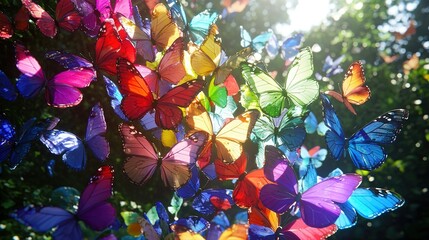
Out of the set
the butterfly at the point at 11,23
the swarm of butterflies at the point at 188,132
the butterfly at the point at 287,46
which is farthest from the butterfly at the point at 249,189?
the butterfly at the point at 287,46

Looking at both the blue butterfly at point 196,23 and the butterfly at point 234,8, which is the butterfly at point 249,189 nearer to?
the blue butterfly at point 196,23

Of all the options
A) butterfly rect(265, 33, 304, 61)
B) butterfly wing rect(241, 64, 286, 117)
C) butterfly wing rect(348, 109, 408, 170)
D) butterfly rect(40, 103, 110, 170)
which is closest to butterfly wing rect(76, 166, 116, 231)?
butterfly rect(40, 103, 110, 170)

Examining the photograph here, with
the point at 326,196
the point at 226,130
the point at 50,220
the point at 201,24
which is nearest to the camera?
the point at 50,220

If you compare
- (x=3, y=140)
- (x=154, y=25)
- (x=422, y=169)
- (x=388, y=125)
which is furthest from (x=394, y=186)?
(x=3, y=140)

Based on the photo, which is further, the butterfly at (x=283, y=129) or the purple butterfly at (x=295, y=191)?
the butterfly at (x=283, y=129)

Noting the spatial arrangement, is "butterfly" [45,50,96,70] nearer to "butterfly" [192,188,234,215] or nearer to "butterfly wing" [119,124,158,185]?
"butterfly wing" [119,124,158,185]

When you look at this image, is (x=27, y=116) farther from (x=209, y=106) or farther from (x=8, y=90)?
(x=209, y=106)

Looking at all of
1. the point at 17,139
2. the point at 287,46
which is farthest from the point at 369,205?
the point at 287,46

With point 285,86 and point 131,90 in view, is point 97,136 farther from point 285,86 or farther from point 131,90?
point 285,86
